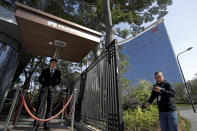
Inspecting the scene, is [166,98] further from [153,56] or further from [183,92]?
[153,56]

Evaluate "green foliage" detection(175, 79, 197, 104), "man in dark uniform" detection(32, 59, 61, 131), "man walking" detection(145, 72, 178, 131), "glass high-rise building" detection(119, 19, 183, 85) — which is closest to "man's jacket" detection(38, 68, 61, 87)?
"man in dark uniform" detection(32, 59, 61, 131)

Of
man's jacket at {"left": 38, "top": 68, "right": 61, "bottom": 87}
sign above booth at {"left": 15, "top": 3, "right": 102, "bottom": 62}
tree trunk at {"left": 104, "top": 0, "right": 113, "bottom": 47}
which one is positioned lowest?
man's jacket at {"left": 38, "top": 68, "right": 61, "bottom": 87}

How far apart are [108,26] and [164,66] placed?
2137 inches

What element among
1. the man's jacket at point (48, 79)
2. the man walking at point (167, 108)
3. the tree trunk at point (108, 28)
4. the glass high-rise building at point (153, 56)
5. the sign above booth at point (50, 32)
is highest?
the glass high-rise building at point (153, 56)

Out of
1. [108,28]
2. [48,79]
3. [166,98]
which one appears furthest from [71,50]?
[166,98]

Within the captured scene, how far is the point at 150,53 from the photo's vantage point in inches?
2291

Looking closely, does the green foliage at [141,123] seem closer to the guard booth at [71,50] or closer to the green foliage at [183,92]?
the guard booth at [71,50]

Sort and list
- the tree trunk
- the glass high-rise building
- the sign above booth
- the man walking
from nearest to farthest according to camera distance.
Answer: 1. the man walking
2. the sign above booth
3. the tree trunk
4. the glass high-rise building

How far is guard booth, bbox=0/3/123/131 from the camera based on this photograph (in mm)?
2459

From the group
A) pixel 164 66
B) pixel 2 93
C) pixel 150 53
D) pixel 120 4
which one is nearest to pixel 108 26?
pixel 120 4

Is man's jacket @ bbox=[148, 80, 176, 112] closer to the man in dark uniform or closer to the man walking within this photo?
the man walking

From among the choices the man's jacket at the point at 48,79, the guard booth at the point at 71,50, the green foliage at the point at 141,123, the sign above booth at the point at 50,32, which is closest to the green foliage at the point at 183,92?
the green foliage at the point at 141,123

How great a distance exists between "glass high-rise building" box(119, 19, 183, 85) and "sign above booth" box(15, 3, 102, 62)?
4462cm

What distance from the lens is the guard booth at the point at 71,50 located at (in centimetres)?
246
